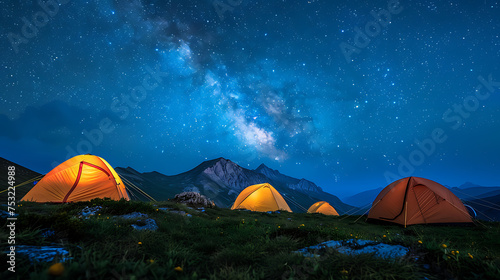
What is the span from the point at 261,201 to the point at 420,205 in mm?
13641

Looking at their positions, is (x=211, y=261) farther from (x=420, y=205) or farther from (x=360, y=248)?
(x=420, y=205)

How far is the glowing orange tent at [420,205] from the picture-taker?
39.4 feet

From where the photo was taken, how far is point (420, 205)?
12.5 metres

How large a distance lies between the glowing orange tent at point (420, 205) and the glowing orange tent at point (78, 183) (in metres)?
19.0

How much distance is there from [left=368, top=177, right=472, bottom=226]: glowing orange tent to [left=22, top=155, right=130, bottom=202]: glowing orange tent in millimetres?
18955

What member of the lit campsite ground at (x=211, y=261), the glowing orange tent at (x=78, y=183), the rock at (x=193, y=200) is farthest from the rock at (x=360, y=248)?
the rock at (x=193, y=200)

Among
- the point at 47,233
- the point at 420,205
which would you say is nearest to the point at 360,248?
the point at 47,233

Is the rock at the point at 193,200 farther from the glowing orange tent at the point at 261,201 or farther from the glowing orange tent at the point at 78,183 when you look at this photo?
the glowing orange tent at the point at 261,201

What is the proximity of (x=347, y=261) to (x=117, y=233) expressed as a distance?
4806mm

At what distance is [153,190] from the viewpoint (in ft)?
478

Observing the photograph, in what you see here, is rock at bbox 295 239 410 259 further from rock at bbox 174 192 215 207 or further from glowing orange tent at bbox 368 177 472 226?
rock at bbox 174 192 215 207

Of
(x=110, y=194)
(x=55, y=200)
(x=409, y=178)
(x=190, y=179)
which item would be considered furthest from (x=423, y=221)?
(x=190, y=179)

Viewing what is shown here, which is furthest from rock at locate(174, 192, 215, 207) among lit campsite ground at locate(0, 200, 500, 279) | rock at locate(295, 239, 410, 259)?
rock at locate(295, 239, 410, 259)

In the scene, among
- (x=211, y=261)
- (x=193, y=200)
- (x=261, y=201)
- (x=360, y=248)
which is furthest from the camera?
(x=261, y=201)
